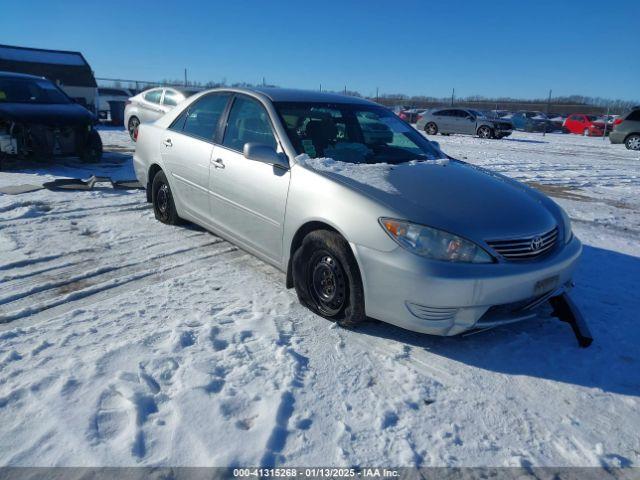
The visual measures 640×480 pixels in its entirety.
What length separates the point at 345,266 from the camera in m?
3.02

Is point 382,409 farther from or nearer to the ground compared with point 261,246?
nearer to the ground

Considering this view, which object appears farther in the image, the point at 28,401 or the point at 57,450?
the point at 28,401

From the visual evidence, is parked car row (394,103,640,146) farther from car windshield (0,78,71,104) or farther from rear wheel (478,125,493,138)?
car windshield (0,78,71,104)

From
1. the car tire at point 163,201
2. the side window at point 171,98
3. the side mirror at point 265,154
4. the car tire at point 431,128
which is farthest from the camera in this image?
the car tire at point 431,128

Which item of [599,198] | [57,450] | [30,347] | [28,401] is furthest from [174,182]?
[599,198]

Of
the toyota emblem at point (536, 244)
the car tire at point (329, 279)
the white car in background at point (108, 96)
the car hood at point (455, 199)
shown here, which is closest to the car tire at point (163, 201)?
the car tire at point (329, 279)

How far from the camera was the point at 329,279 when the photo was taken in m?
3.20

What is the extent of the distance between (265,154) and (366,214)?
1001 millimetres

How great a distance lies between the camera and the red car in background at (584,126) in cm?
2820

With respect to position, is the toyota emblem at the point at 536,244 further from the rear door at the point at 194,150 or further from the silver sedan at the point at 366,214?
the rear door at the point at 194,150

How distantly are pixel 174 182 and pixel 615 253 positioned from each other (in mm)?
4565

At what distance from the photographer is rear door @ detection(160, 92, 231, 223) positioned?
437 cm

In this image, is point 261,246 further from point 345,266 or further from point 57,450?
point 57,450

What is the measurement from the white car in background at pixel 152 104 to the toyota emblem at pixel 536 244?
35.1 ft
